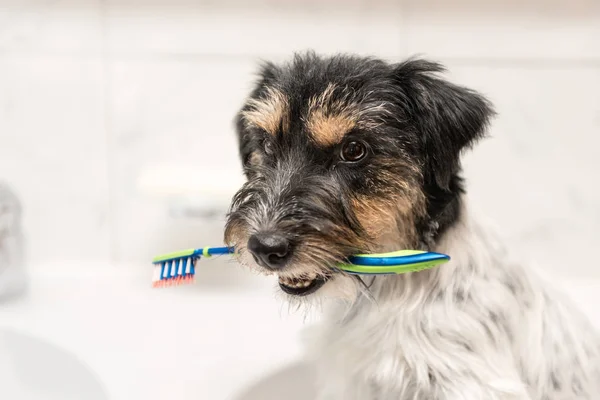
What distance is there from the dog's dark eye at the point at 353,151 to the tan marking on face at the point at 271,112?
144 millimetres

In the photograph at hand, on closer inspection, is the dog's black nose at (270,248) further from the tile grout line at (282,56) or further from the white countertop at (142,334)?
the tile grout line at (282,56)

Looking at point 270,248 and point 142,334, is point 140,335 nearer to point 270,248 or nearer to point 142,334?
point 142,334

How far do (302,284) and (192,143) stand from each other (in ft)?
3.37

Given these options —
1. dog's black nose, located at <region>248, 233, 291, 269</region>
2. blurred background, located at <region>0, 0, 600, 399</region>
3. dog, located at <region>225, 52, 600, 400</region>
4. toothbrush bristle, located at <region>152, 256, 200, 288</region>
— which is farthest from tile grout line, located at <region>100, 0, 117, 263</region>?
dog's black nose, located at <region>248, 233, 291, 269</region>

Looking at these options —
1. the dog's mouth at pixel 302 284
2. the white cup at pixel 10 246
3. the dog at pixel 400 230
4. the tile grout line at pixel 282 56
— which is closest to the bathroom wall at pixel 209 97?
the tile grout line at pixel 282 56

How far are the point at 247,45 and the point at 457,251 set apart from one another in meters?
1.05

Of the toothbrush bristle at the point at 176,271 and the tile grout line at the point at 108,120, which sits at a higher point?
the tile grout line at the point at 108,120

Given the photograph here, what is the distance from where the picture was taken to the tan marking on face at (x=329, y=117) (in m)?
1.22

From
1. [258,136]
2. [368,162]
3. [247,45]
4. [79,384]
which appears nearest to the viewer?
[368,162]

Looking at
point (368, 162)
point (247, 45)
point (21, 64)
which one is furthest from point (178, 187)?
point (368, 162)

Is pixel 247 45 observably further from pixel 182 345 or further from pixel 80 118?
pixel 182 345

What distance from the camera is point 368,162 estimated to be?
1.24 meters

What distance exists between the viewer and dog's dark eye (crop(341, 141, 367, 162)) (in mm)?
1235

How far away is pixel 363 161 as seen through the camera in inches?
48.6
